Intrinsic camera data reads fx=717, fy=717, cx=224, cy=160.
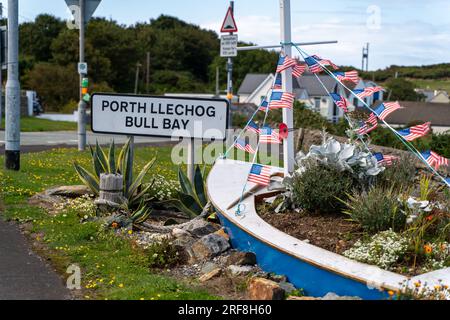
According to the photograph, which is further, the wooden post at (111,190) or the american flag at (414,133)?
the wooden post at (111,190)

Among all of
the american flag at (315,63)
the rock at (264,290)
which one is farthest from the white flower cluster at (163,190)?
the rock at (264,290)

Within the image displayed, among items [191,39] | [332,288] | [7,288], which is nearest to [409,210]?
[332,288]

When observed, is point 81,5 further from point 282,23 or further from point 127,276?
point 127,276

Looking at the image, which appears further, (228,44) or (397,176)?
(228,44)

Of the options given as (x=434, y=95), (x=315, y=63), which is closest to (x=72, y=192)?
(x=315, y=63)

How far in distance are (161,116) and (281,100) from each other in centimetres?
211

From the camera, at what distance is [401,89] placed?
2985 inches

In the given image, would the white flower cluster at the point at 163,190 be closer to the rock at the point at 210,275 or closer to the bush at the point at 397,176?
the bush at the point at 397,176

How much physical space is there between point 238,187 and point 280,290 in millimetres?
3135

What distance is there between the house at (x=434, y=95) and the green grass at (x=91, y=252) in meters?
73.0

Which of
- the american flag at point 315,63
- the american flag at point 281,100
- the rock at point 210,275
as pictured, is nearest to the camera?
the rock at point 210,275

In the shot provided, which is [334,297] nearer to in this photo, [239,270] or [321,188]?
[239,270]

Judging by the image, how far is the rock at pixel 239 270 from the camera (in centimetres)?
632

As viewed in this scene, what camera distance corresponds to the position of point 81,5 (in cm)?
1614
